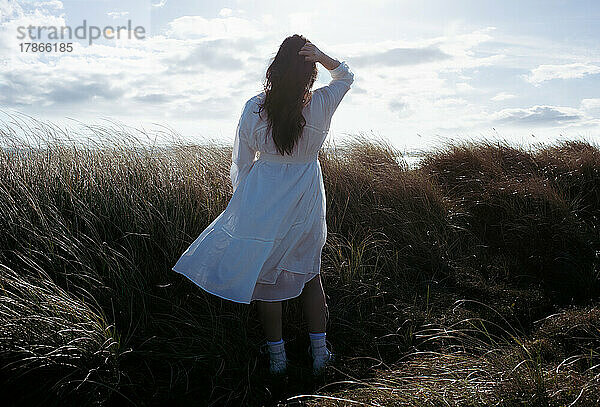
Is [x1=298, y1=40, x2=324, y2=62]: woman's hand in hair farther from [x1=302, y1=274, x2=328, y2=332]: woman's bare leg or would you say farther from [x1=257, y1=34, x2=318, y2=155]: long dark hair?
[x1=302, y1=274, x2=328, y2=332]: woman's bare leg

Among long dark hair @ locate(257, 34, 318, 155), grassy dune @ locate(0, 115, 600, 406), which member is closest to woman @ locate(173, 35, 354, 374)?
long dark hair @ locate(257, 34, 318, 155)

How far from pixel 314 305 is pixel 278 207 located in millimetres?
571

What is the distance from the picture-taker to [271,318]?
2684mm

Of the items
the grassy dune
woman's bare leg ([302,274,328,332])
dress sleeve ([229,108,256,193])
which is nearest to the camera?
→ the grassy dune

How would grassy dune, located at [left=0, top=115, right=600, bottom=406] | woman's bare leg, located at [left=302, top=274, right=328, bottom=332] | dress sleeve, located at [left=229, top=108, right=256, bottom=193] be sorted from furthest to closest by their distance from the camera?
woman's bare leg, located at [left=302, top=274, right=328, bottom=332] → dress sleeve, located at [left=229, top=108, right=256, bottom=193] → grassy dune, located at [left=0, top=115, right=600, bottom=406]

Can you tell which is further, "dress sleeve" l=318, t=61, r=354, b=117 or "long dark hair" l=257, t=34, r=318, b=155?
"dress sleeve" l=318, t=61, r=354, b=117

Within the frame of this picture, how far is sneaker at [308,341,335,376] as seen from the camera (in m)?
2.73

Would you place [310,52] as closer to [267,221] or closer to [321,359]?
[267,221]

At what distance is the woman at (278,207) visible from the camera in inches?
101

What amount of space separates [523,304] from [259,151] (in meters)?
2.19

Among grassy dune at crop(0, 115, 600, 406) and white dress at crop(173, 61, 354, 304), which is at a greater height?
white dress at crop(173, 61, 354, 304)

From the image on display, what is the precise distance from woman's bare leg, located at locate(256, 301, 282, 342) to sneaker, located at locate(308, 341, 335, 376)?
23 centimetres

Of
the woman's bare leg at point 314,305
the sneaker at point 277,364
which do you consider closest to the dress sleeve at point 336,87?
the woman's bare leg at point 314,305

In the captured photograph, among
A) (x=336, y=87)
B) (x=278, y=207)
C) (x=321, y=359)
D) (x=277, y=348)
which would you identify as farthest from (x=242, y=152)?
(x=321, y=359)
